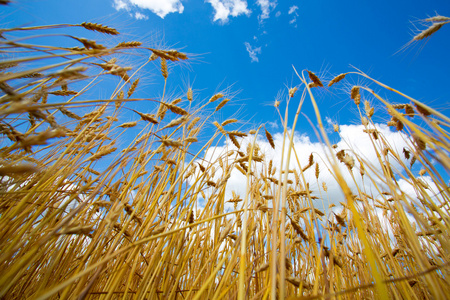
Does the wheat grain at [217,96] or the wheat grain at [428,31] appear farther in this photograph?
the wheat grain at [217,96]

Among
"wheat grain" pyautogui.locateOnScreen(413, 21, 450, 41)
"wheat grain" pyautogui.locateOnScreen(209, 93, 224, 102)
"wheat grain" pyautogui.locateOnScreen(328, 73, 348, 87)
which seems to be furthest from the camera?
"wheat grain" pyautogui.locateOnScreen(209, 93, 224, 102)

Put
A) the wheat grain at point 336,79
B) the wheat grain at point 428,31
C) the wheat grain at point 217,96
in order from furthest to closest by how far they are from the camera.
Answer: the wheat grain at point 217,96, the wheat grain at point 336,79, the wheat grain at point 428,31

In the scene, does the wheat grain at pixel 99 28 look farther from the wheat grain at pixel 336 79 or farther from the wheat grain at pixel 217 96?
the wheat grain at pixel 336 79

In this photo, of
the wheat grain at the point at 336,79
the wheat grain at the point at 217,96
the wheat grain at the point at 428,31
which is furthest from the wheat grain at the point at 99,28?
the wheat grain at the point at 428,31

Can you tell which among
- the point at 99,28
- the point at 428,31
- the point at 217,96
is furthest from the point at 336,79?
the point at 99,28

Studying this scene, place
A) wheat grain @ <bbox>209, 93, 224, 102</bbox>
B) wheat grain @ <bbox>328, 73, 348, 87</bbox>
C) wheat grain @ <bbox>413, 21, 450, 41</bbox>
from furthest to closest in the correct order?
Answer: wheat grain @ <bbox>209, 93, 224, 102</bbox> → wheat grain @ <bbox>328, 73, 348, 87</bbox> → wheat grain @ <bbox>413, 21, 450, 41</bbox>

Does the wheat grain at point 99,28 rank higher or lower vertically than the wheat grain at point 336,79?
lower

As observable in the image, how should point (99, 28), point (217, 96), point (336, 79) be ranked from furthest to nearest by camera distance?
point (217, 96)
point (336, 79)
point (99, 28)

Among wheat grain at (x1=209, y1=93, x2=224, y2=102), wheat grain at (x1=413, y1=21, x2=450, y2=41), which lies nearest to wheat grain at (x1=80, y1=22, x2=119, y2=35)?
wheat grain at (x1=209, y1=93, x2=224, y2=102)

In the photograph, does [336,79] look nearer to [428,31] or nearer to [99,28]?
[428,31]

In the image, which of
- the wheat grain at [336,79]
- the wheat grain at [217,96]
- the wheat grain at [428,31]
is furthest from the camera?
the wheat grain at [217,96]

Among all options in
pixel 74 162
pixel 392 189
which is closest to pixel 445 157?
pixel 392 189

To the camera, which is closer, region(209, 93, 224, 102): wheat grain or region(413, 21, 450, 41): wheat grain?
region(413, 21, 450, 41): wheat grain

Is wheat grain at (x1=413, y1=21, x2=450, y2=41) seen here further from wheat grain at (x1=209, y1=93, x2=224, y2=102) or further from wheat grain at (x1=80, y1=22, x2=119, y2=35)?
wheat grain at (x1=80, y1=22, x2=119, y2=35)
